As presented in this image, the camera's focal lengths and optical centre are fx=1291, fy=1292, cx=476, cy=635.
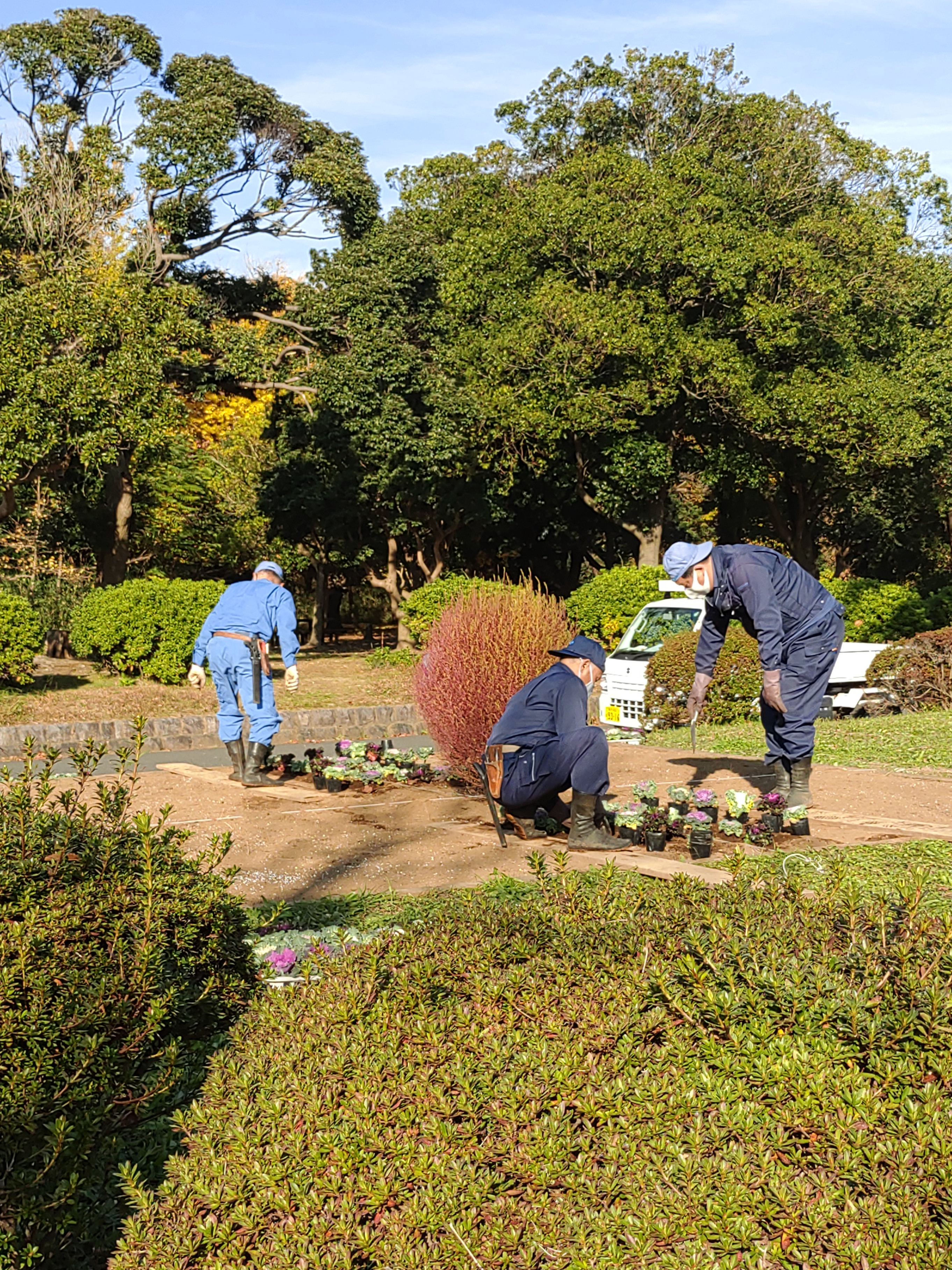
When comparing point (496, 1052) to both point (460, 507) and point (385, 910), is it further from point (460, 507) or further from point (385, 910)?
point (460, 507)

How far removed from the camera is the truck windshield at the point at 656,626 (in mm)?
15734

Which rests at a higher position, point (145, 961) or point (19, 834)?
point (19, 834)

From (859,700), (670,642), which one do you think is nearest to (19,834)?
(670,642)

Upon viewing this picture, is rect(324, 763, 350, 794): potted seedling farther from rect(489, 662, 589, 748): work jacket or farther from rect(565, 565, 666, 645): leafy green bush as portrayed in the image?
rect(565, 565, 666, 645): leafy green bush

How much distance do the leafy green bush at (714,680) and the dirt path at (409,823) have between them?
3471 millimetres

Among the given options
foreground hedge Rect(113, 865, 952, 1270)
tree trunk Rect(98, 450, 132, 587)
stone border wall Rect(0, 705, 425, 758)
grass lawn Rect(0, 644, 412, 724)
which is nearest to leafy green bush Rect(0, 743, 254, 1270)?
foreground hedge Rect(113, 865, 952, 1270)

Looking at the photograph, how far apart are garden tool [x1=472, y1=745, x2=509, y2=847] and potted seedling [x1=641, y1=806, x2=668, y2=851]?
2.62 ft

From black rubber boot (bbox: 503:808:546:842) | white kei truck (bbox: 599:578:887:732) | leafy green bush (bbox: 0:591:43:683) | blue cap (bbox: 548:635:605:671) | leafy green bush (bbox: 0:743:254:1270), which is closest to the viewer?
leafy green bush (bbox: 0:743:254:1270)

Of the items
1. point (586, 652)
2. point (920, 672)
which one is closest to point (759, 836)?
point (586, 652)

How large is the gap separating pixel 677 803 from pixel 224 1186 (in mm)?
5663

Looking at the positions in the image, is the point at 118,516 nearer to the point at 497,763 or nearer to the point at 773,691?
the point at 497,763

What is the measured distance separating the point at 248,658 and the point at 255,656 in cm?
8

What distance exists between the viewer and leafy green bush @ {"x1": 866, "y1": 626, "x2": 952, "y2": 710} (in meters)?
15.8

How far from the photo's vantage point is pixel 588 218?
27.1 meters
